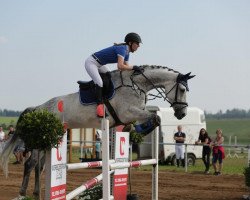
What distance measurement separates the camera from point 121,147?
803cm

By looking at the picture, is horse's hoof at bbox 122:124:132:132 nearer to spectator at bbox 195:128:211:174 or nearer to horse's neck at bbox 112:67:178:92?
horse's neck at bbox 112:67:178:92

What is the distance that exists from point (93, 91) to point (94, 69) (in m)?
A: 0.30

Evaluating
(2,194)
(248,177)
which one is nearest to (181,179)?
(248,177)

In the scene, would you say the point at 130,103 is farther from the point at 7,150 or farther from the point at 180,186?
the point at 180,186

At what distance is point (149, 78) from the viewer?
8039 millimetres

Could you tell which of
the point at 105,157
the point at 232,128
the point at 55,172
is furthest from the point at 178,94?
the point at 232,128

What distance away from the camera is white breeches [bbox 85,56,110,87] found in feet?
25.3

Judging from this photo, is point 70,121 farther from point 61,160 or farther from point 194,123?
point 194,123

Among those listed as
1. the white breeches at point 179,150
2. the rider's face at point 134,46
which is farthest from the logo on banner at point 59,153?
the white breeches at point 179,150

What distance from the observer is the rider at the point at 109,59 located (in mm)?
7676

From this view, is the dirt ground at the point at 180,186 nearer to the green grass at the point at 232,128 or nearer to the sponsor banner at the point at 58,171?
the sponsor banner at the point at 58,171

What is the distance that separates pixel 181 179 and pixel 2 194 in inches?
225

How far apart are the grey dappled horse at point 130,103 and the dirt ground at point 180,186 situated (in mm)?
2142

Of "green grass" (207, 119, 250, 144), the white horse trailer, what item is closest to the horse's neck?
the white horse trailer
